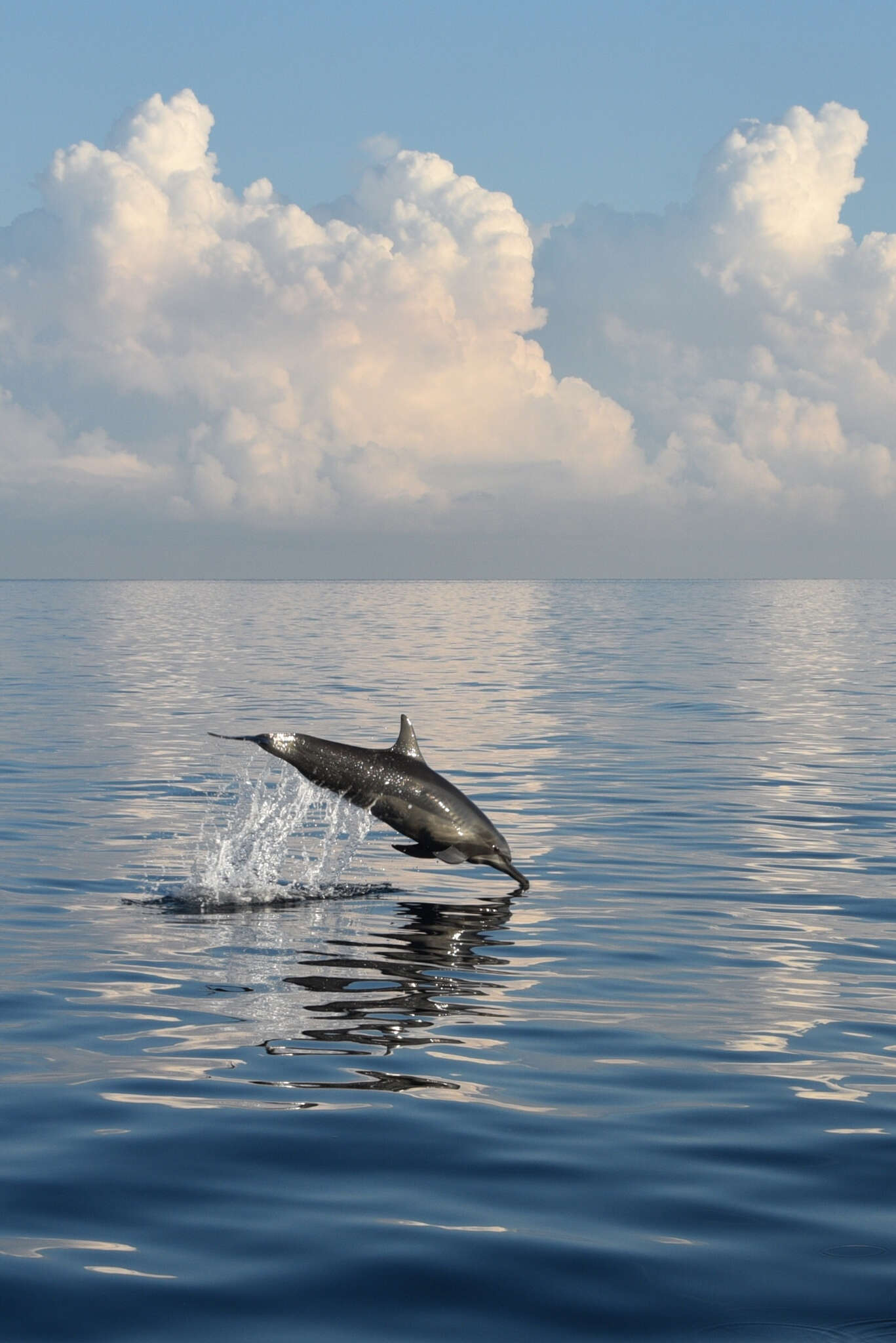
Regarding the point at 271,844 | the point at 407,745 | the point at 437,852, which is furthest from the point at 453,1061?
the point at 271,844

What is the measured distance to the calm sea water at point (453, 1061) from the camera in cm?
682

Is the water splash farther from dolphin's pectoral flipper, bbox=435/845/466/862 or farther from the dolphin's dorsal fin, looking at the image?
dolphin's pectoral flipper, bbox=435/845/466/862

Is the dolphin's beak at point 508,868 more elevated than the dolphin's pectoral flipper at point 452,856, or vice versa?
the dolphin's pectoral flipper at point 452,856

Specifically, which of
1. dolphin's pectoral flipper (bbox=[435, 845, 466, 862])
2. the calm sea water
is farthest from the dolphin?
the calm sea water

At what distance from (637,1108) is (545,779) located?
1801cm

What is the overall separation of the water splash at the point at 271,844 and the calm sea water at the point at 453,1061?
100 mm

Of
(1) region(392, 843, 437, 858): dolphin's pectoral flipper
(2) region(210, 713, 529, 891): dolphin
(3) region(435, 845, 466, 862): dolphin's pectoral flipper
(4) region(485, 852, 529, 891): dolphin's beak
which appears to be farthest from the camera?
(1) region(392, 843, 437, 858): dolphin's pectoral flipper

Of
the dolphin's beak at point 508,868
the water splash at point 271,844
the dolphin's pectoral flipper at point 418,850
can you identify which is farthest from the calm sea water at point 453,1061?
the dolphin's pectoral flipper at point 418,850

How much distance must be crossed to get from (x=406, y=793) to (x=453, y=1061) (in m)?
6.58

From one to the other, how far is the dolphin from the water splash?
71 centimetres

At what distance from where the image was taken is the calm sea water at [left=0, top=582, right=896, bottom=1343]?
6.82 metres

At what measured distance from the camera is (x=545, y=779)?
90.2 feet

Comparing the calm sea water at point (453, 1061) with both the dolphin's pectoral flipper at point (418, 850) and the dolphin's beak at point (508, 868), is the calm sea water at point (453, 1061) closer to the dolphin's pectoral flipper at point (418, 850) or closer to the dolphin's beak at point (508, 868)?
the dolphin's beak at point (508, 868)

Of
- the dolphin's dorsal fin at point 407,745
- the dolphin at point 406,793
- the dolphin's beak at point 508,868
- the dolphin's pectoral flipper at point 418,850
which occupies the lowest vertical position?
the dolphin's beak at point 508,868
